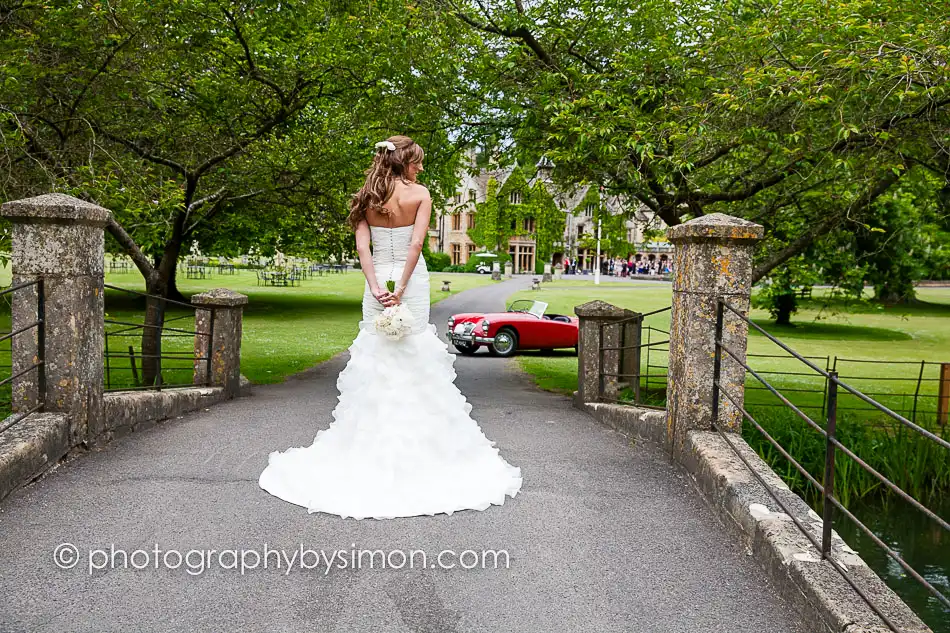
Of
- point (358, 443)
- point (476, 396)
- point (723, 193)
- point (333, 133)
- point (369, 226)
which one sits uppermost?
point (333, 133)

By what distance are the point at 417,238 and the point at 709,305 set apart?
→ 7.21 ft

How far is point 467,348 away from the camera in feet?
61.7

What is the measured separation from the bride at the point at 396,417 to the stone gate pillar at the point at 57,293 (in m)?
1.56

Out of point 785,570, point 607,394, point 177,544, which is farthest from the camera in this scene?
point 607,394

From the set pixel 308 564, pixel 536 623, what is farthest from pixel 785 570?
pixel 308 564

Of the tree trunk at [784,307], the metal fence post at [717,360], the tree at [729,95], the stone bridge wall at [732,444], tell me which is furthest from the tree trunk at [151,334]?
the tree trunk at [784,307]

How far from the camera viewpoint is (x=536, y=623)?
3182 mm

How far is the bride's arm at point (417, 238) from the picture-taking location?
17.7 feet

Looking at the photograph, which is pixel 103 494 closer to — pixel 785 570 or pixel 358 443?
pixel 358 443

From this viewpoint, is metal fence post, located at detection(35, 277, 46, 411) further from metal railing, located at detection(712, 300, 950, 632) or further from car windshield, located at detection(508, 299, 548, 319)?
car windshield, located at detection(508, 299, 548, 319)

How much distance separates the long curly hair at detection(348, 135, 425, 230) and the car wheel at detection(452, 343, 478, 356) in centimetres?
1321

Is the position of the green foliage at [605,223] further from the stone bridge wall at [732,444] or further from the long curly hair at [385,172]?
the long curly hair at [385,172]

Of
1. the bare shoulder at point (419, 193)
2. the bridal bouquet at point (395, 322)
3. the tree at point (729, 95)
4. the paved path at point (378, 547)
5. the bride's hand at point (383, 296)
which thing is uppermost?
the tree at point (729, 95)

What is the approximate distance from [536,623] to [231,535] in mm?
1821
